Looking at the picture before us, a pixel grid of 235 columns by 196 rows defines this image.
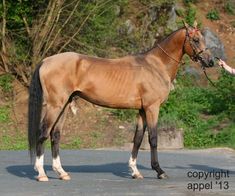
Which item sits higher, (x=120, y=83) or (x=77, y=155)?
(x=120, y=83)

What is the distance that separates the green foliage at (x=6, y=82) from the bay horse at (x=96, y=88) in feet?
38.0

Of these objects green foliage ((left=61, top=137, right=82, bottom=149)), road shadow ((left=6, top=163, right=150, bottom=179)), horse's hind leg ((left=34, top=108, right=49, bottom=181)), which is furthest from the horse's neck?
green foliage ((left=61, top=137, right=82, bottom=149))

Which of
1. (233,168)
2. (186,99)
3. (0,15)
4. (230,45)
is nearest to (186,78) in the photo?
(186,99)

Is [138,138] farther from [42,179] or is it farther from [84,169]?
[42,179]

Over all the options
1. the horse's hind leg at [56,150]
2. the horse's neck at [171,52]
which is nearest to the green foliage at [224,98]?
the horse's neck at [171,52]

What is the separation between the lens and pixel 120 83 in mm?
11180

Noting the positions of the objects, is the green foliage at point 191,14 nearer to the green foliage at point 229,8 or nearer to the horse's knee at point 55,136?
the green foliage at point 229,8

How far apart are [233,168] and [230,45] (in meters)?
17.0

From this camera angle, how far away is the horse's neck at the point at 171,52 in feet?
37.9

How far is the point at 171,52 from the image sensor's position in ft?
38.1

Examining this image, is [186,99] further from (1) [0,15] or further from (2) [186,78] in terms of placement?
(1) [0,15]

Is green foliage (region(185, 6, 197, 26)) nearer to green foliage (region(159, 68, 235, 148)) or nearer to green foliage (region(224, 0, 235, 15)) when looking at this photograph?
green foliage (region(224, 0, 235, 15))

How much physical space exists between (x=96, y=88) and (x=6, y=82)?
1214 centimetres

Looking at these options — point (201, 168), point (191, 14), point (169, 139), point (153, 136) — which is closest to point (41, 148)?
point (153, 136)
